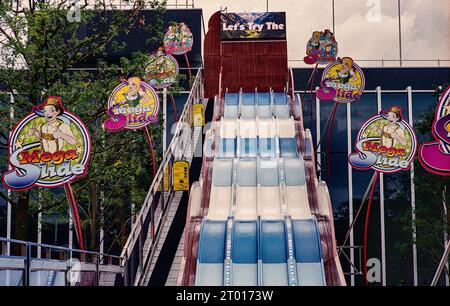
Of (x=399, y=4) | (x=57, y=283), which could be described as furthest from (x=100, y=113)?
(x=399, y=4)

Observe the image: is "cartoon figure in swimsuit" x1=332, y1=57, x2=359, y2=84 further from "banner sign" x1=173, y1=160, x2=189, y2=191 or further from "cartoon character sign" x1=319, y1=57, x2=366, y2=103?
"banner sign" x1=173, y1=160, x2=189, y2=191

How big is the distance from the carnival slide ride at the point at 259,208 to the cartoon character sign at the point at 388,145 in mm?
1209

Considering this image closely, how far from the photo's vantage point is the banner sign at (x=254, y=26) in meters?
19.7

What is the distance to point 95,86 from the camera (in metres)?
10.4

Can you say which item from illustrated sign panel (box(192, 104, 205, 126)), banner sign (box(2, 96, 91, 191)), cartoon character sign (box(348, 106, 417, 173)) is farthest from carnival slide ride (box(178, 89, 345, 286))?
banner sign (box(2, 96, 91, 191))

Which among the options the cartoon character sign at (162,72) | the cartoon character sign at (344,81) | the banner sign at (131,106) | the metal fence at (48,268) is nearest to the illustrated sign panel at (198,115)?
the cartoon character sign at (162,72)

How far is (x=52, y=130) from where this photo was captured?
6980 millimetres

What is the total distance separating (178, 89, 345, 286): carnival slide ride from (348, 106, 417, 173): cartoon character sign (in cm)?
121

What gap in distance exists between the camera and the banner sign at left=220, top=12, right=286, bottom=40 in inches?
775

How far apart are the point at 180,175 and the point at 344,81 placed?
13.8 ft

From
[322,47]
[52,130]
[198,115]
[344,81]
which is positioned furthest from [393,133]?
[322,47]

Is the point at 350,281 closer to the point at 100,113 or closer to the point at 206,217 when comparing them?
the point at 206,217

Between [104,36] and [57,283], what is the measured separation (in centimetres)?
583

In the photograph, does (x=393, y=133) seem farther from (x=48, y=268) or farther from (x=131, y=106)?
(x=48, y=268)
